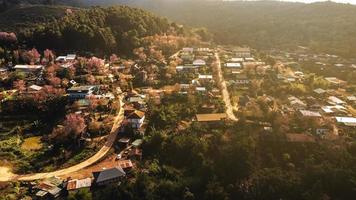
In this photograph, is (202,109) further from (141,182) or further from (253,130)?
(141,182)

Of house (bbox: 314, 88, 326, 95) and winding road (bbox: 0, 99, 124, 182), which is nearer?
winding road (bbox: 0, 99, 124, 182)

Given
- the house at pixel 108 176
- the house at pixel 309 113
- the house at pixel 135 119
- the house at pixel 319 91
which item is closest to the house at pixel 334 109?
the house at pixel 309 113

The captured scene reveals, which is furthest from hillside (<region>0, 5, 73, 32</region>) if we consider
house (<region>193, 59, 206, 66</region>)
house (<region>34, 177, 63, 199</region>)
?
house (<region>34, 177, 63, 199</region>)

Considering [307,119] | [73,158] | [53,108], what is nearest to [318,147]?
[307,119]

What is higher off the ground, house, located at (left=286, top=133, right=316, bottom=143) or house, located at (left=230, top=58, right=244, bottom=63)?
house, located at (left=230, top=58, right=244, bottom=63)

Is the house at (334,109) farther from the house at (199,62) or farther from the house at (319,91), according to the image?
the house at (199,62)

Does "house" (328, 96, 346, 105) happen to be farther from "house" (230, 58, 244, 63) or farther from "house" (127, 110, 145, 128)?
"house" (127, 110, 145, 128)
